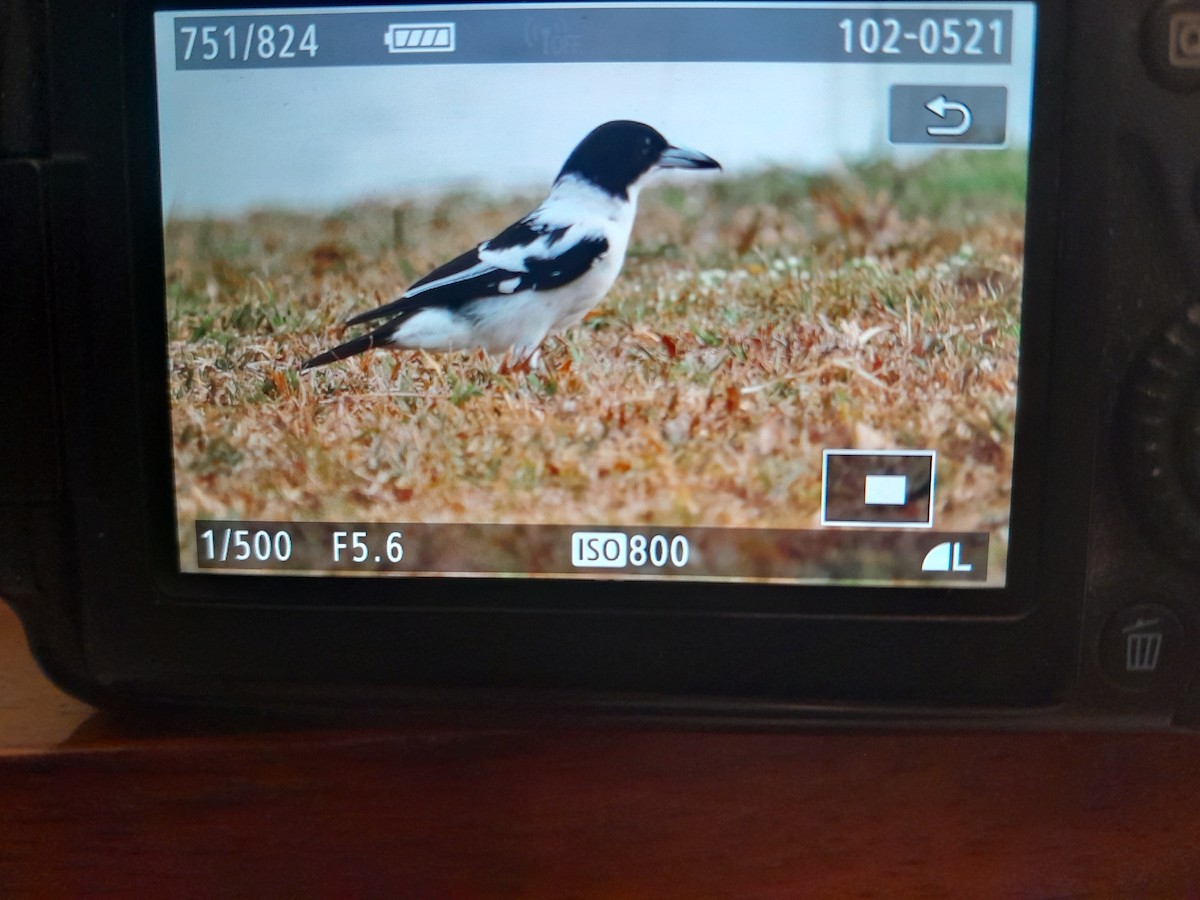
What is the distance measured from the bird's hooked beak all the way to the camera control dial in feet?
0.67

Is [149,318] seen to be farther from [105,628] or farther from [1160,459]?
[1160,459]

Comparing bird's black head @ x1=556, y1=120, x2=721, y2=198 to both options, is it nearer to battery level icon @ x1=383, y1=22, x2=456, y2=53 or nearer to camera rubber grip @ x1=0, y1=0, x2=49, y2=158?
battery level icon @ x1=383, y1=22, x2=456, y2=53

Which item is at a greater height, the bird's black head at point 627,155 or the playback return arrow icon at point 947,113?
the playback return arrow icon at point 947,113

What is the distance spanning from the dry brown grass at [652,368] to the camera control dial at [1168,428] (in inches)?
2.0

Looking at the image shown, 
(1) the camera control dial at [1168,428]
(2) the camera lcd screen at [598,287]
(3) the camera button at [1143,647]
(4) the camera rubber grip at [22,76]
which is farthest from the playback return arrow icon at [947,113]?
(4) the camera rubber grip at [22,76]

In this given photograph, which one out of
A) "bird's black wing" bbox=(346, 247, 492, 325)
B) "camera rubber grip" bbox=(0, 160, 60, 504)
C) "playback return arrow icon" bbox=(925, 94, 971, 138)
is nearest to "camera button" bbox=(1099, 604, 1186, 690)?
"playback return arrow icon" bbox=(925, 94, 971, 138)

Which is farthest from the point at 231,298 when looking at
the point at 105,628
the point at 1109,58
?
the point at 1109,58

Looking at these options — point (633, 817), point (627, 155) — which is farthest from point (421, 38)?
point (633, 817)

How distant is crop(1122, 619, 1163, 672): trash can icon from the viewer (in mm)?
422

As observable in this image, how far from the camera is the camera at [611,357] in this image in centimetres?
40

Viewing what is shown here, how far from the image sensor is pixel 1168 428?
0.40m

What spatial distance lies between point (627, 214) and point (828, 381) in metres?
0.12

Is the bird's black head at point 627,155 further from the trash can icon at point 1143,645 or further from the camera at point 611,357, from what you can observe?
the trash can icon at point 1143,645

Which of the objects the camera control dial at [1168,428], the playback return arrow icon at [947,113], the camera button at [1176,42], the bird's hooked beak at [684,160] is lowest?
the camera control dial at [1168,428]
